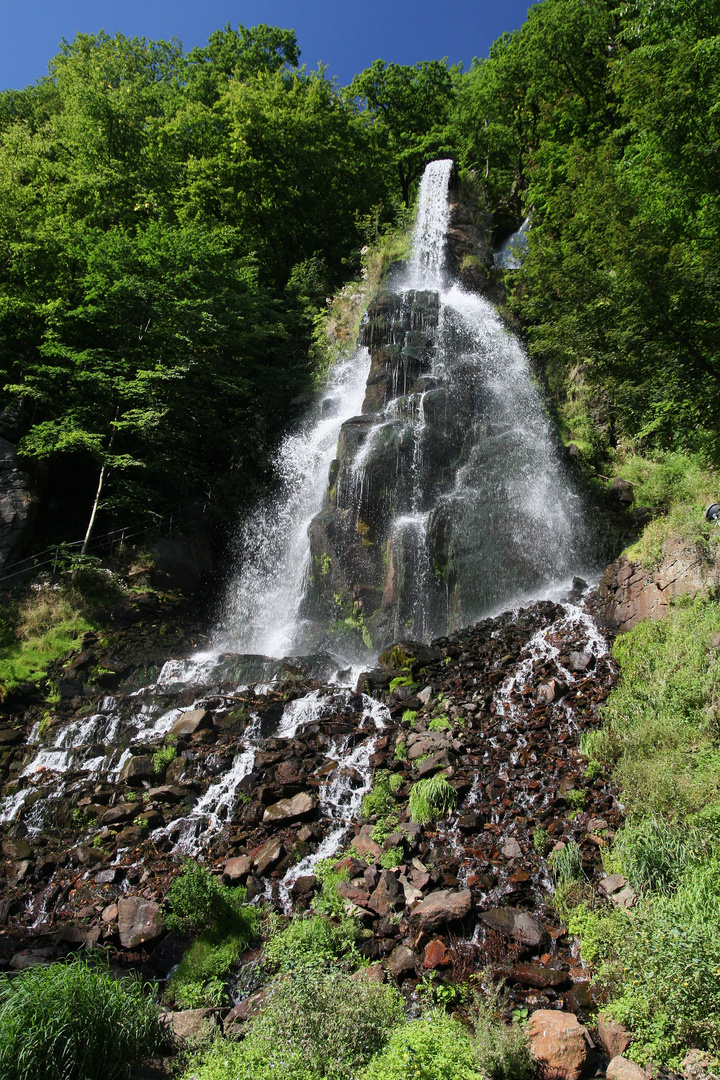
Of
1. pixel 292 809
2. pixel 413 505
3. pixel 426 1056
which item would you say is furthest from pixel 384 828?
pixel 413 505

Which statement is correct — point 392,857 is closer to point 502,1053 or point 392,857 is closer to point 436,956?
point 436,956

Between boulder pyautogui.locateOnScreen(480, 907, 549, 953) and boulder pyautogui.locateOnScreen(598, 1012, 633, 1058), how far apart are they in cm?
103

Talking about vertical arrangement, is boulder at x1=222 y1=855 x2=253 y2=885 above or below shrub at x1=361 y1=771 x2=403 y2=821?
→ below

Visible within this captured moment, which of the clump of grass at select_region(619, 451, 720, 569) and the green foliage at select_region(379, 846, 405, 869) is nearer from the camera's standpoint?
the green foliage at select_region(379, 846, 405, 869)

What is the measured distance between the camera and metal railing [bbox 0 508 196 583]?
1541cm

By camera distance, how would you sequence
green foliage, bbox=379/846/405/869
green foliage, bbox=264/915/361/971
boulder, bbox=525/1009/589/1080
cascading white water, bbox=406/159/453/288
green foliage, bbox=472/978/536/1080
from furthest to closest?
cascading white water, bbox=406/159/453/288, green foliage, bbox=379/846/405/869, green foliage, bbox=264/915/361/971, boulder, bbox=525/1009/589/1080, green foliage, bbox=472/978/536/1080

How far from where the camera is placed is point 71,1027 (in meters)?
4.10

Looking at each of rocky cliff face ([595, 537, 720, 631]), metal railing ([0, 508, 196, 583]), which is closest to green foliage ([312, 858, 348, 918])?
rocky cliff face ([595, 537, 720, 631])

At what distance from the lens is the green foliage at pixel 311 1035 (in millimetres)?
4090

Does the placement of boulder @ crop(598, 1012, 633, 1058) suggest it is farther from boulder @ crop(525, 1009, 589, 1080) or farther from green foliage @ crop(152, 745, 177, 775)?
green foliage @ crop(152, 745, 177, 775)

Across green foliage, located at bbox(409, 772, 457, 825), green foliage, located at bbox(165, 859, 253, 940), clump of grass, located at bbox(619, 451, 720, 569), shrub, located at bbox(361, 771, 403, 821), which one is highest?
clump of grass, located at bbox(619, 451, 720, 569)

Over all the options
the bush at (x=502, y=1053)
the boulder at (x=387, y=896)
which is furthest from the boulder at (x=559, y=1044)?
the boulder at (x=387, y=896)

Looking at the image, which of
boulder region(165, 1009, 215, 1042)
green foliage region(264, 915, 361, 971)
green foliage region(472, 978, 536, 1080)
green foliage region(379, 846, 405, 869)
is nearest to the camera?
green foliage region(472, 978, 536, 1080)

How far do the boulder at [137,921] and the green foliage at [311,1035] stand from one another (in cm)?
233
